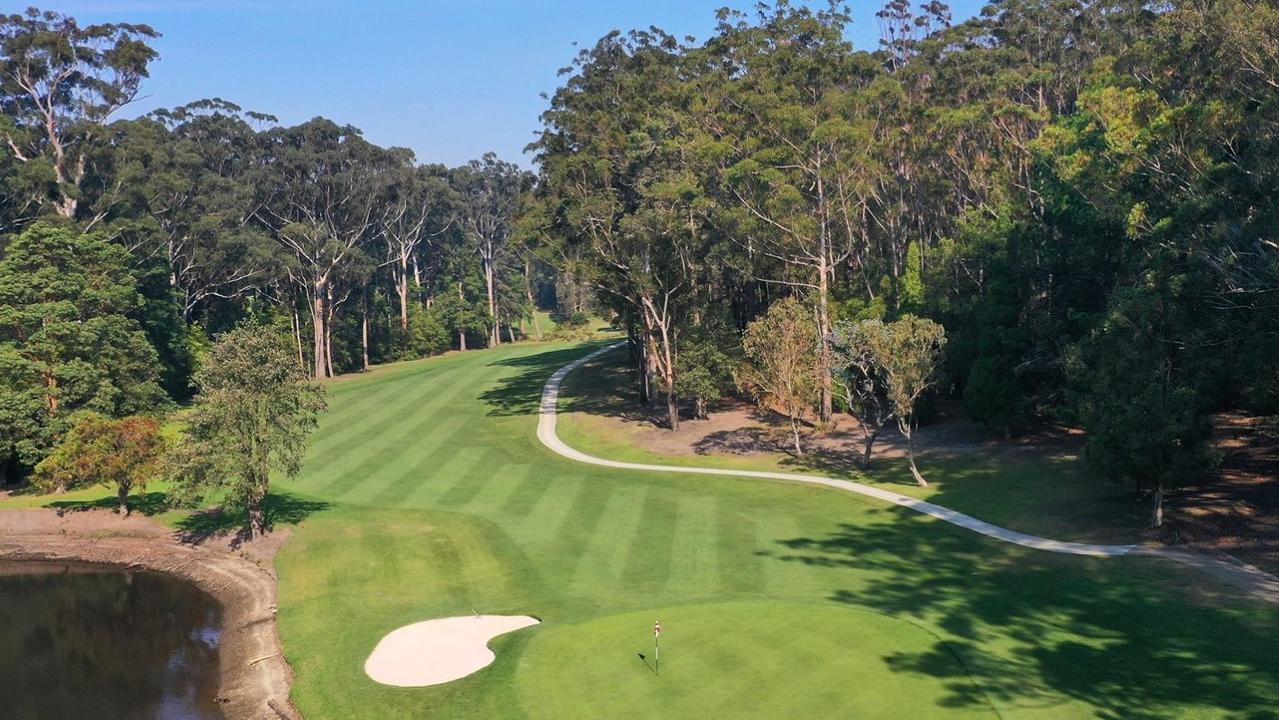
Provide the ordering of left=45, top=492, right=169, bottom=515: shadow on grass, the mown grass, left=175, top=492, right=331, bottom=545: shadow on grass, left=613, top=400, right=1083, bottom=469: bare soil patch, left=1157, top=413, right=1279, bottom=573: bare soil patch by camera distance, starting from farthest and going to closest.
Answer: left=613, top=400, right=1083, bottom=469: bare soil patch
left=45, top=492, right=169, bottom=515: shadow on grass
left=175, top=492, right=331, bottom=545: shadow on grass
left=1157, top=413, right=1279, bottom=573: bare soil patch
the mown grass

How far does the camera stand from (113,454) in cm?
4428

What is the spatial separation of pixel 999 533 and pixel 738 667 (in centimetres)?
1637

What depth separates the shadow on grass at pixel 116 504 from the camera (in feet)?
155

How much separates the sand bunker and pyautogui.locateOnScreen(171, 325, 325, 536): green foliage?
42.0 feet

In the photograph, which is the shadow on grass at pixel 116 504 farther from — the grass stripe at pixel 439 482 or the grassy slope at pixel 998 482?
the grassy slope at pixel 998 482

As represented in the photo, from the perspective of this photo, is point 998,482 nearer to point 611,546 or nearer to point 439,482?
point 611,546

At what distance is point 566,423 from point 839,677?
43.9m

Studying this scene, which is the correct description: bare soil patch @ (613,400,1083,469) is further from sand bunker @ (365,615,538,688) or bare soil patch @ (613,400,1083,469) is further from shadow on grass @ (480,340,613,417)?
sand bunker @ (365,615,538,688)

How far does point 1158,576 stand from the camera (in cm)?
2902

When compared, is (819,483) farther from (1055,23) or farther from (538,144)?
(1055,23)

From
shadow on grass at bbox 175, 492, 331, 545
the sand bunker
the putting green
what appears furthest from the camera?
shadow on grass at bbox 175, 492, 331, 545

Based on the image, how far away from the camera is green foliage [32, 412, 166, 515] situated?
44.0m

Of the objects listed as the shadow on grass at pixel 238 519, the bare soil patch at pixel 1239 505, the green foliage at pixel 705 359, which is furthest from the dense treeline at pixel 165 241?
the bare soil patch at pixel 1239 505

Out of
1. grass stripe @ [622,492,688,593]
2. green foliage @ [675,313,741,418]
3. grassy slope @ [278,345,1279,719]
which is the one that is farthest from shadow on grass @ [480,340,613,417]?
grass stripe @ [622,492,688,593]
